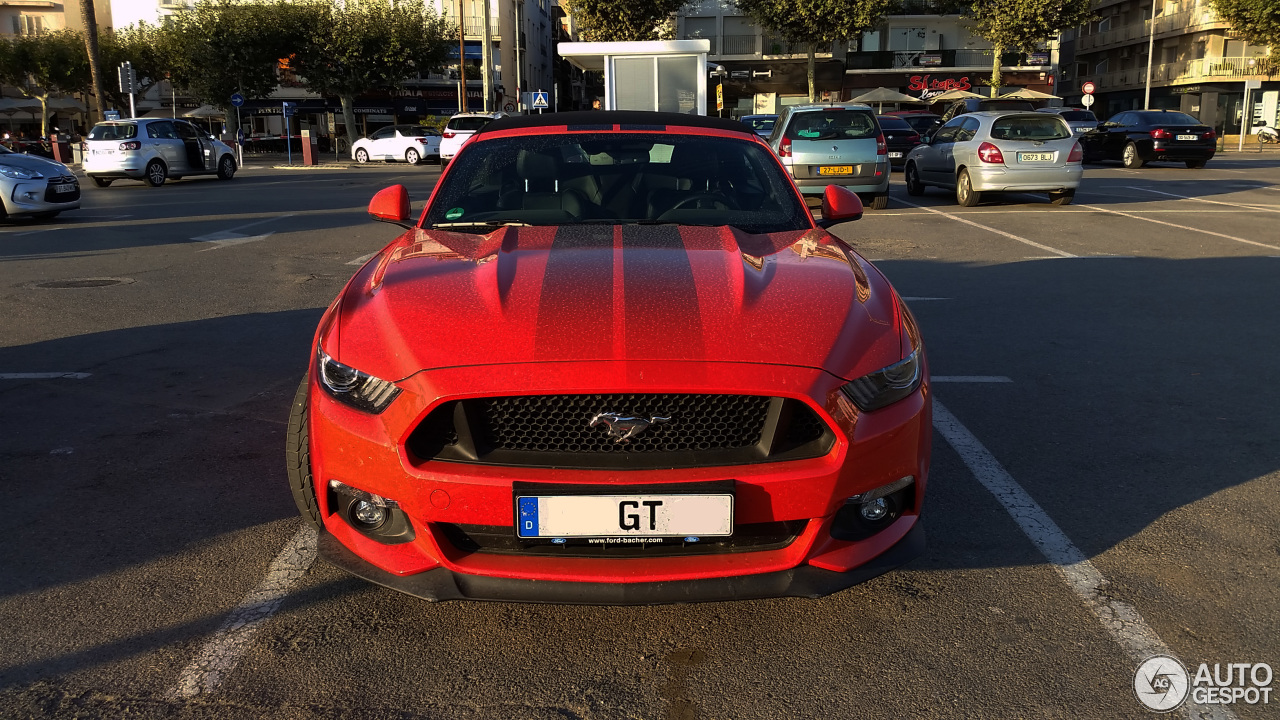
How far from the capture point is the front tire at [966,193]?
16.2m

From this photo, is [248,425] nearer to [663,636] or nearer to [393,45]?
[663,636]

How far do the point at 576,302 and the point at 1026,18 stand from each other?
53.0m

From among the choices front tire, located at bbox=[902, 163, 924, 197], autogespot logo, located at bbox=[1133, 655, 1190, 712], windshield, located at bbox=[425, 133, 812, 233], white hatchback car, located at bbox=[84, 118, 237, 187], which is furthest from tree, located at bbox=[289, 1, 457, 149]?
autogespot logo, located at bbox=[1133, 655, 1190, 712]

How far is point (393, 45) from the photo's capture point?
45875mm

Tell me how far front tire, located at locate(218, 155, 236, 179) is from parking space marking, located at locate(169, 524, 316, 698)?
26.2 metres

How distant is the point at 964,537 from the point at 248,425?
332 centimetres

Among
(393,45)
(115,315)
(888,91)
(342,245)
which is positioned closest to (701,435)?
(115,315)

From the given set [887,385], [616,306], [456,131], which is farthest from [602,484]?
[456,131]

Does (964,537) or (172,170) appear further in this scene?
(172,170)

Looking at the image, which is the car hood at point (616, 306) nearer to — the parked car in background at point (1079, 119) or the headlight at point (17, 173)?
the headlight at point (17, 173)

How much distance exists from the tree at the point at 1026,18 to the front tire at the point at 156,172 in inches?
1588

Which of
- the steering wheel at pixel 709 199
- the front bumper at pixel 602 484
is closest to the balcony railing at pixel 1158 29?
the steering wheel at pixel 709 199

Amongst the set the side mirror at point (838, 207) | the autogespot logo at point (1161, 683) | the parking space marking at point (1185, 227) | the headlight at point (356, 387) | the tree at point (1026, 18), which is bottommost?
the autogespot logo at point (1161, 683)

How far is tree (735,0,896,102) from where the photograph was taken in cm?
4934
